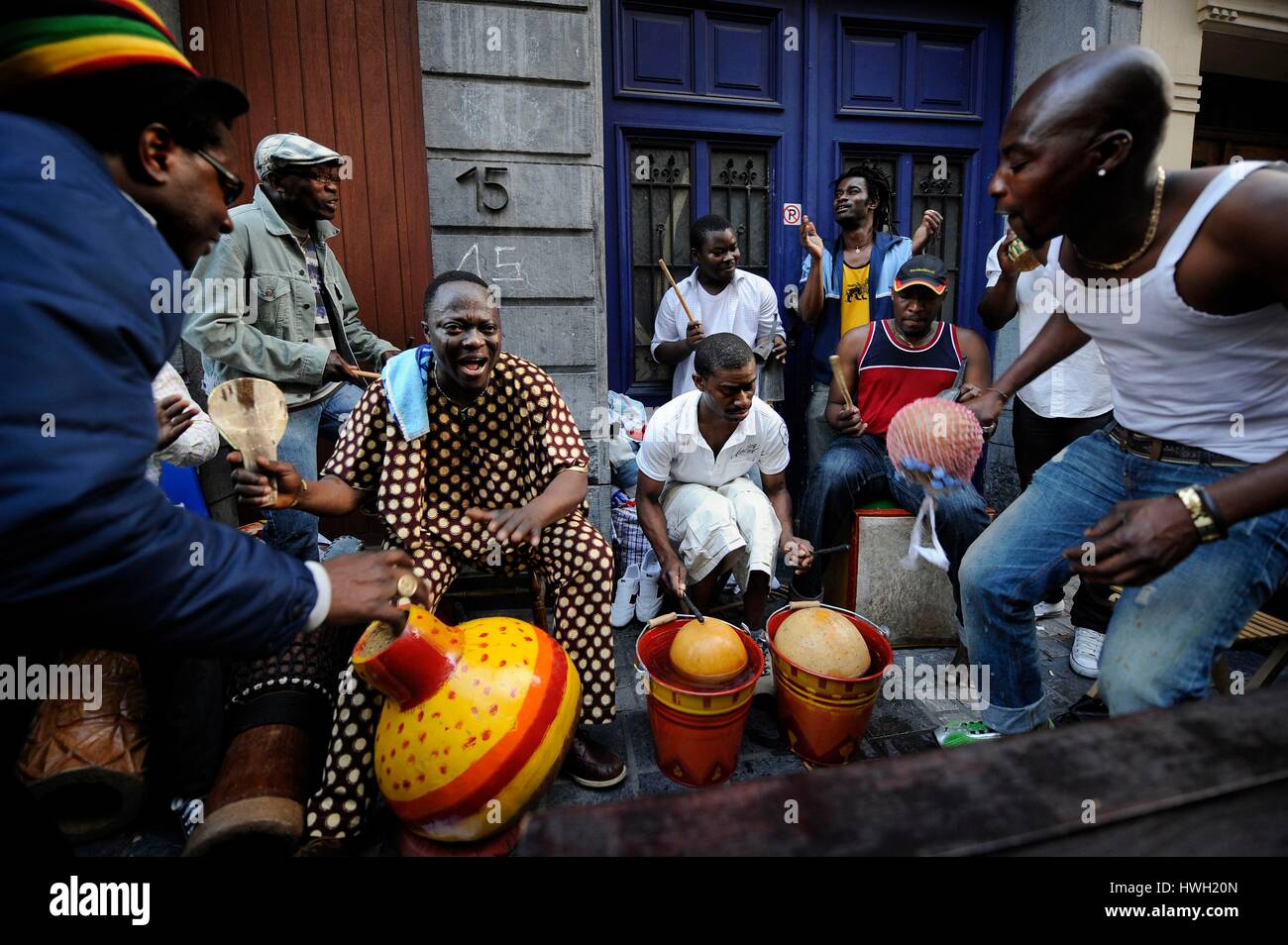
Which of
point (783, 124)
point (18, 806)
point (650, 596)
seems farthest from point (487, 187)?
point (18, 806)

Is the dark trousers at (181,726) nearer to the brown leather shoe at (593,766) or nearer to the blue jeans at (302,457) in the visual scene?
the blue jeans at (302,457)

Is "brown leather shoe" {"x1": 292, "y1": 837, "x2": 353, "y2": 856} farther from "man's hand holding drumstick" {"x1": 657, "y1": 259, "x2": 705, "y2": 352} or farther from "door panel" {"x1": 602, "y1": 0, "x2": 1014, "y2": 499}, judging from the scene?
"door panel" {"x1": 602, "y1": 0, "x2": 1014, "y2": 499}

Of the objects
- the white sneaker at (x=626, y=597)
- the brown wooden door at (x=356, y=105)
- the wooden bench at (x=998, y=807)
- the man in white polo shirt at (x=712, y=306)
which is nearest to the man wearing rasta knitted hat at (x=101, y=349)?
the wooden bench at (x=998, y=807)

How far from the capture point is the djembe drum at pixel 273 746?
6.66ft

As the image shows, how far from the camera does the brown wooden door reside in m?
3.91

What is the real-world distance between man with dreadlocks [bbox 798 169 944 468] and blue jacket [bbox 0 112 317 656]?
3.94 meters

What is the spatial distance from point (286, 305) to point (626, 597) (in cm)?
238

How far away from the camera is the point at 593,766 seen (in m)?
2.53

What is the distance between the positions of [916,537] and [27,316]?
8.82 ft

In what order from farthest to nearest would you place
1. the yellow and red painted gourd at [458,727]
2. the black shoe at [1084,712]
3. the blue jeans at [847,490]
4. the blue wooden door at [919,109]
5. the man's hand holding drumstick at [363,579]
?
the blue wooden door at [919,109]
the blue jeans at [847,490]
the black shoe at [1084,712]
the yellow and red painted gourd at [458,727]
the man's hand holding drumstick at [363,579]

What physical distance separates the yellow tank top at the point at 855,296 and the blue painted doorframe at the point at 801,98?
0.56 metres

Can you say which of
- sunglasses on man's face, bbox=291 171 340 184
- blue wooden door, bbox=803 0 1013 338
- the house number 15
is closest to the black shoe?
blue wooden door, bbox=803 0 1013 338

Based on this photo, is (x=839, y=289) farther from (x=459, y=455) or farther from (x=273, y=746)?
(x=273, y=746)

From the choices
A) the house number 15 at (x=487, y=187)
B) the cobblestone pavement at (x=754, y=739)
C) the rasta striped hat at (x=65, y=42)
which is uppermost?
the house number 15 at (x=487, y=187)
